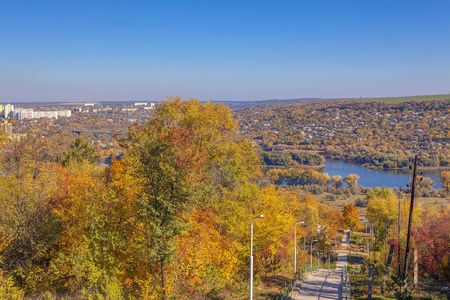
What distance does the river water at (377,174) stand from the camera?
385 feet

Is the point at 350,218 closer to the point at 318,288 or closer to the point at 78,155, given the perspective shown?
the point at 318,288

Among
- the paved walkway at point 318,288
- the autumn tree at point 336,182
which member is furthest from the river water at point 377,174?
the paved walkway at point 318,288

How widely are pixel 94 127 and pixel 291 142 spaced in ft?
339

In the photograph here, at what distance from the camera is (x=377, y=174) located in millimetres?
135750

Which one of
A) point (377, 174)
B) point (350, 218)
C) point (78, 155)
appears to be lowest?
point (377, 174)

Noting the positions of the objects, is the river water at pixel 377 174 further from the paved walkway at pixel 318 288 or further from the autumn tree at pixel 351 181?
the paved walkway at pixel 318 288

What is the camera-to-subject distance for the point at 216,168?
26.3 metres

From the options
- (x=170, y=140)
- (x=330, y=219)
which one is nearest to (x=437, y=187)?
(x=330, y=219)

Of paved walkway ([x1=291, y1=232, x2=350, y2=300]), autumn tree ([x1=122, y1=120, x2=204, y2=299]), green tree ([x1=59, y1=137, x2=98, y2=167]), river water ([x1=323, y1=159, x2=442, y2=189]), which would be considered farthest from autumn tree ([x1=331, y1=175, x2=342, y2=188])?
autumn tree ([x1=122, y1=120, x2=204, y2=299])

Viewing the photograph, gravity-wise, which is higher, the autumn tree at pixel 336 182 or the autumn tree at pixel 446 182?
the autumn tree at pixel 446 182

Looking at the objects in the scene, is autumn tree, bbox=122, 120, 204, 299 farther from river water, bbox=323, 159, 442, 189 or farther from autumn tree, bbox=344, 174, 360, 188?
river water, bbox=323, 159, 442, 189

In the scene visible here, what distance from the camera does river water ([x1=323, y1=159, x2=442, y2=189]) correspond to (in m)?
117

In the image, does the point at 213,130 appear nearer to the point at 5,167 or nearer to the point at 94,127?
the point at 5,167

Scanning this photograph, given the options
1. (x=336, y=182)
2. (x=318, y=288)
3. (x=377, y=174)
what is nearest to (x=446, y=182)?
(x=336, y=182)
